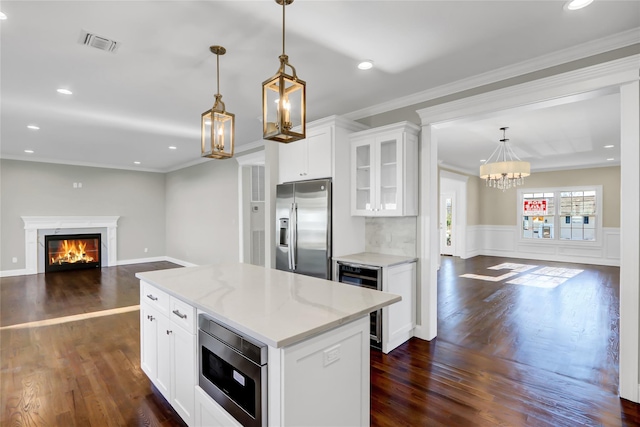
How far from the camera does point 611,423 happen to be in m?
2.11

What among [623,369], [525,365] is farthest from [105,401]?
[623,369]

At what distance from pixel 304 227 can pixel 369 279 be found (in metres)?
1.03

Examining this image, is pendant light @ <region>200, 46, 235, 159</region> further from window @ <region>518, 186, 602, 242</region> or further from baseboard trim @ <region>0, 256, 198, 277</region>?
window @ <region>518, 186, 602, 242</region>

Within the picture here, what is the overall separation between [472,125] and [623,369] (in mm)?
3542

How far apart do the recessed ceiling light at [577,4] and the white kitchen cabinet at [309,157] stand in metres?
2.21

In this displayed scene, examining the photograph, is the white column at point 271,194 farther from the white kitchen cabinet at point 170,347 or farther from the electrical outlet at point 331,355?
the electrical outlet at point 331,355

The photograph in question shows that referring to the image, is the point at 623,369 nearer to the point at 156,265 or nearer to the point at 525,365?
the point at 525,365

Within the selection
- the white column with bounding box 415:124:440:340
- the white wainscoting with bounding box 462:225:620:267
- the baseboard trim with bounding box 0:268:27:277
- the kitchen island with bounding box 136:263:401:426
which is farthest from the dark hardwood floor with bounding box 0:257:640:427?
the white wainscoting with bounding box 462:225:620:267

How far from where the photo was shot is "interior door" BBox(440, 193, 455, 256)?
1017 cm

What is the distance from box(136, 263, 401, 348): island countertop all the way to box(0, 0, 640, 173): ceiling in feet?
5.92

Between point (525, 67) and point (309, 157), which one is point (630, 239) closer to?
point (525, 67)

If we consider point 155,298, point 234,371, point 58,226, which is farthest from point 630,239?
point 58,226

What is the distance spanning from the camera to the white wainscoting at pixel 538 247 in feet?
27.7

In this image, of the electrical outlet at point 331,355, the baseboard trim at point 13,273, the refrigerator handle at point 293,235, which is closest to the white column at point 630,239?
the electrical outlet at point 331,355
